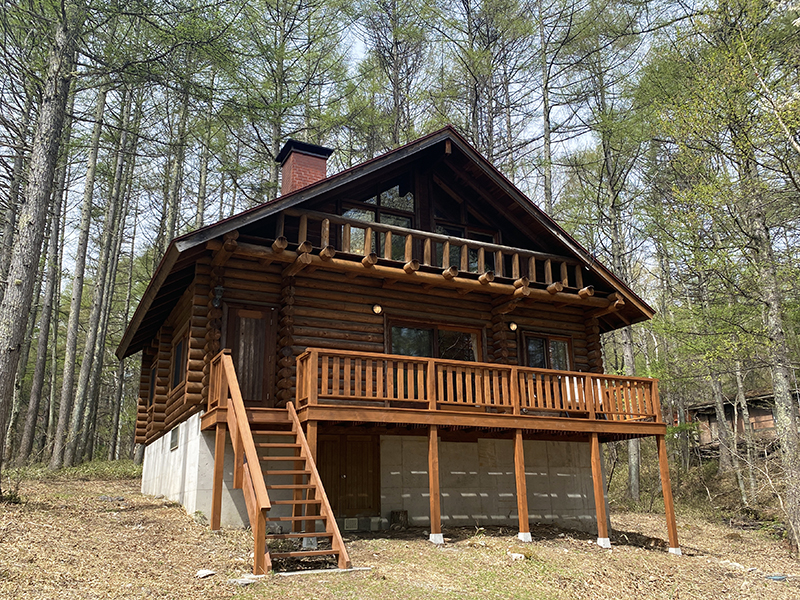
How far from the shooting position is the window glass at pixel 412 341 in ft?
46.2

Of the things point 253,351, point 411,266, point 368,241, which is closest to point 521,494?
point 411,266

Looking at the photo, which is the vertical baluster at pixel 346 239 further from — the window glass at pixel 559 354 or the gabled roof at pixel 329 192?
the window glass at pixel 559 354

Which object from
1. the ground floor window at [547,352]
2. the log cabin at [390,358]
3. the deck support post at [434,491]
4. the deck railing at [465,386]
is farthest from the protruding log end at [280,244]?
the ground floor window at [547,352]

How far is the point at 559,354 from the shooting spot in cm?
1598

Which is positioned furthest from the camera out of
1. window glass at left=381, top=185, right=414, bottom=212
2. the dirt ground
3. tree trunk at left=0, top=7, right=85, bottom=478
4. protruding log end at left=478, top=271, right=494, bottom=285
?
window glass at left=381, top=185, right=414, bottom=212

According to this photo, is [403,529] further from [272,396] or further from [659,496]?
[659,496]

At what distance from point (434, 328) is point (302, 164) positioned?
16.9 feet

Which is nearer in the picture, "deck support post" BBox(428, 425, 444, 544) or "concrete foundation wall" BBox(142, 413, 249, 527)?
"deck support post" BBox(428, 425, 444, 544)

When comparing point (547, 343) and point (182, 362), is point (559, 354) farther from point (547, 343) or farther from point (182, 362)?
point (182, 362)

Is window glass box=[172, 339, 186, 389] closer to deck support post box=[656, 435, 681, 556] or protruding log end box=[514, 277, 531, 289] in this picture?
protruding log end box=[514, 277, 531, 289]

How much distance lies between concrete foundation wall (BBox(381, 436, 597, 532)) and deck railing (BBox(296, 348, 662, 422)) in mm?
1042

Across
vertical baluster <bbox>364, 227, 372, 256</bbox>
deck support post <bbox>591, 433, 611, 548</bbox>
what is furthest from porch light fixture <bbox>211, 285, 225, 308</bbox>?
deck support post <bbox>591, 433, 611, 548</bbox>

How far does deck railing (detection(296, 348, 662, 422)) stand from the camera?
Result: 421 inches

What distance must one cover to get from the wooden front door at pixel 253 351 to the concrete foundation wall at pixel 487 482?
272 centimetres
